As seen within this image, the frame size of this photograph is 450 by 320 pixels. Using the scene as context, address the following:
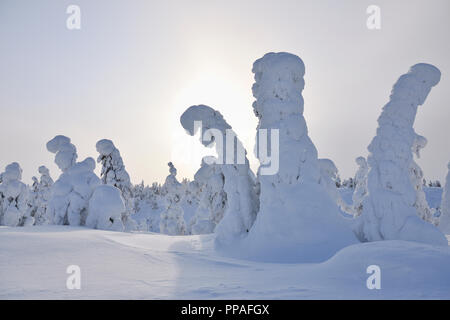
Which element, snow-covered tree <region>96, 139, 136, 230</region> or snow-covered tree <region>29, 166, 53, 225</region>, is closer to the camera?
snow-covered tree <region>96, 139, 136, 230</region>

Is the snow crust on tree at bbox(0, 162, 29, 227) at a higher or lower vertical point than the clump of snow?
lower

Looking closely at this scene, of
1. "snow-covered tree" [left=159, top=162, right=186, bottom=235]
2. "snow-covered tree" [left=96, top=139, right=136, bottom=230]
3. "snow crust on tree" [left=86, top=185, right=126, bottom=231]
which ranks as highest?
"snow-covered tree" [left=96, top=139, right=136, bottom=230]

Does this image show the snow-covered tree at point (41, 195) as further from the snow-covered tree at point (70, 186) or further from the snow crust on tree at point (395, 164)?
the snow crust on tree at point (395, 164)

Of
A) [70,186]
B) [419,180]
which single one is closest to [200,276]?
[70,186]

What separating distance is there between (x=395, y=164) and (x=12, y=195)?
2036 centimetres

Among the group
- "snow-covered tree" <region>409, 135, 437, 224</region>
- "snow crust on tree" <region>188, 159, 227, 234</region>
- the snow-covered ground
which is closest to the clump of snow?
"snow crust on tree" <region>188, 159, 227, 234</region>

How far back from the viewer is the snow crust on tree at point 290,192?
28.8 ft

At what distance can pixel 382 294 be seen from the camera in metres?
3.80

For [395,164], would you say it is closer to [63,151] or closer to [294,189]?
[294,189]

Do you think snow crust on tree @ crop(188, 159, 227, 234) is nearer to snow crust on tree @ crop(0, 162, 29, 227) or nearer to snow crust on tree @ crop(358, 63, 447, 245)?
snow crust on tree @ crop(358, 63, 447, 245)

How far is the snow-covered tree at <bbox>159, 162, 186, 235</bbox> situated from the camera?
25812 millimetres

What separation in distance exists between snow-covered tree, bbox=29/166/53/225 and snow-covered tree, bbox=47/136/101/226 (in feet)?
65.7

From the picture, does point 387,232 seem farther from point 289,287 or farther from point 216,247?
point 289,287
